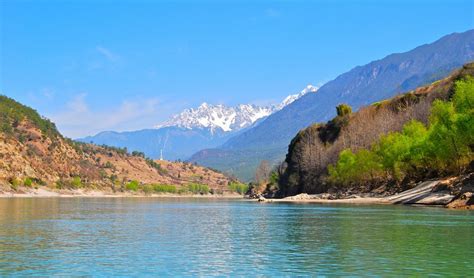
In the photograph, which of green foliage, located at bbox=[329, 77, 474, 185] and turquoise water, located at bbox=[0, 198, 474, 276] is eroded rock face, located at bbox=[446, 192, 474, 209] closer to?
green foliage, located at bbox=[329, 77, 474, 185]

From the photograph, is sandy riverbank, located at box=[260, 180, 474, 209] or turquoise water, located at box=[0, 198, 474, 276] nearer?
turquoise water, located at box=[0, 198, 474, 276]

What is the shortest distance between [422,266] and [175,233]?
91.6 ft

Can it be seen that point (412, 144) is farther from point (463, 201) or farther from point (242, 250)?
point (242, 250)

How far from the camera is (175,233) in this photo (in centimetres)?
5825

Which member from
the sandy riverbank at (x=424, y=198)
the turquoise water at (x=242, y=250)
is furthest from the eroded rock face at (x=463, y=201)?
the turquoise water at (x=242, y=250)

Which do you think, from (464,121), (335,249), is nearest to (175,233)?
(335,249)

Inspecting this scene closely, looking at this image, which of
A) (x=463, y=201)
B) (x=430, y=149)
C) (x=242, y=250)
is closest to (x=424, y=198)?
(x=430, y=149)

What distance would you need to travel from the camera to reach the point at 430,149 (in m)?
114

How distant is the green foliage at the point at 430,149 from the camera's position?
98.7m

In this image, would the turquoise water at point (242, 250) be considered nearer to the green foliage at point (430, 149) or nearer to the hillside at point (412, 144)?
the green foliage at point (430, 149)

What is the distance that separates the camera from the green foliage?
324 feet

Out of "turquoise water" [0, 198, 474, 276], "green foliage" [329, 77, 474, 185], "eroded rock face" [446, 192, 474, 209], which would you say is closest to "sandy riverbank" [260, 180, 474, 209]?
"eroded rock face" [446, 192, 474, 209]

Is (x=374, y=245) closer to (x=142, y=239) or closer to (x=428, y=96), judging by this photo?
(x=142, y=239)

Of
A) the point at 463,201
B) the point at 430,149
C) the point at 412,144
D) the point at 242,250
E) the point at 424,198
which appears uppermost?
the point at 412,144
